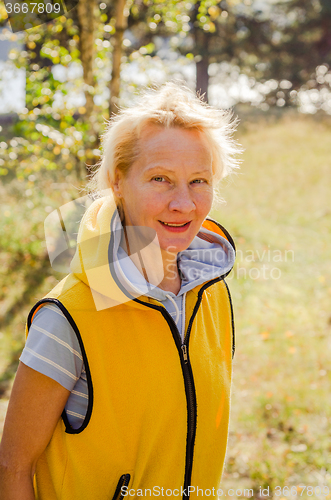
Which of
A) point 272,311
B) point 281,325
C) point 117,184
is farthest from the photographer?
point 272,311

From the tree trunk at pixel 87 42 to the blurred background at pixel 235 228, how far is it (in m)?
0.01

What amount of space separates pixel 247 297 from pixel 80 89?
3542 mm

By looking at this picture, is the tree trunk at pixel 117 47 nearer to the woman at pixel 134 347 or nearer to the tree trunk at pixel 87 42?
the tree trunk at pixel 87 42

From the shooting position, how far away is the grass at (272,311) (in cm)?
318

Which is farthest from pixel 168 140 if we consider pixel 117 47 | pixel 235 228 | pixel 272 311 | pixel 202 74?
pixel 202 74

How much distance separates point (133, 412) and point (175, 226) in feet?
2.28

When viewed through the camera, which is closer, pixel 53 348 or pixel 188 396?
pixel 53 348

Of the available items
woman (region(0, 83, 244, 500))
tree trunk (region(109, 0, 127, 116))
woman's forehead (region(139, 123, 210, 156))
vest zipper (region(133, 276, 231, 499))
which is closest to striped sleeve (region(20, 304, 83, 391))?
woman (region(0, 83, 244, 500))

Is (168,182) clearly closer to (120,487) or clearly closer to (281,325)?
(120,487)

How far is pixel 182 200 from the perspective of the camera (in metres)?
1.48

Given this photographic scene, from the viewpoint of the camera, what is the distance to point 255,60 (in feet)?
57.0

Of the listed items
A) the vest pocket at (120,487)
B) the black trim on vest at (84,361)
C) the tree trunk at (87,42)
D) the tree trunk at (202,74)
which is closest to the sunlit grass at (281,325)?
the black trim on vest at (84,361)

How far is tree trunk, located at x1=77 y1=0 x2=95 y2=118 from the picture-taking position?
158 inches

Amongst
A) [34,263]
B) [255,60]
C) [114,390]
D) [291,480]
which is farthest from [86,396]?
[255,60]
